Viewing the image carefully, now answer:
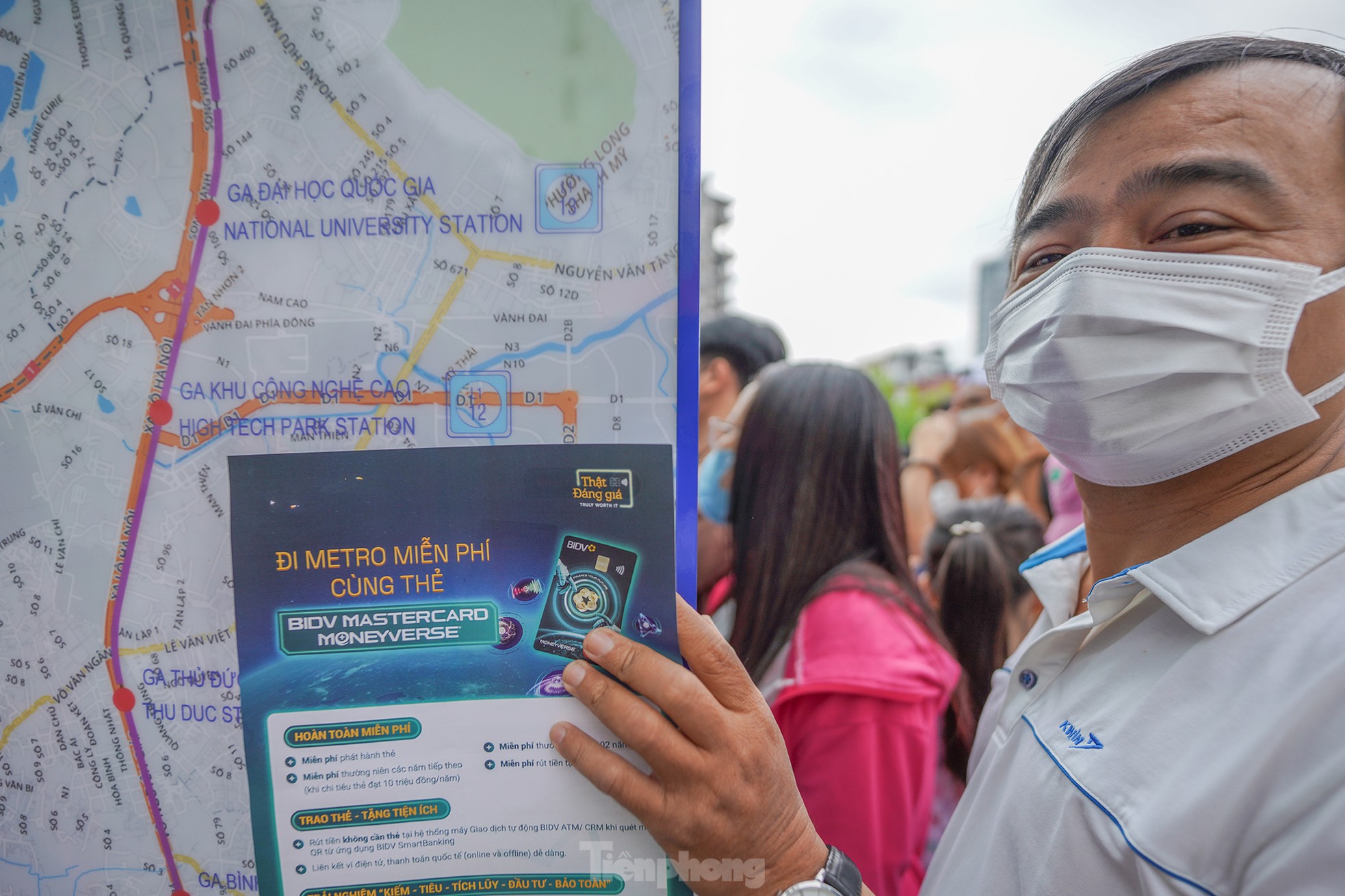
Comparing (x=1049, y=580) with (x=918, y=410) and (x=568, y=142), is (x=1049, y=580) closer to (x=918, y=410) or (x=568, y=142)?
(x=568, y=142)

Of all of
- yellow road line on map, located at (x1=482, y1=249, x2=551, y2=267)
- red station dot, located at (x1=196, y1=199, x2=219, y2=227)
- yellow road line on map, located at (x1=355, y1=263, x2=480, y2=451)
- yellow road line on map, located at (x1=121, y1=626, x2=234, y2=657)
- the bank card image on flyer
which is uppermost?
red station dot, located at (x1=196, y1=199, x2=219, y2=227)

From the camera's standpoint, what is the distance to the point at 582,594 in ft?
3.11

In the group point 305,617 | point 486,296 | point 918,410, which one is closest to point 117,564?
point 305,617

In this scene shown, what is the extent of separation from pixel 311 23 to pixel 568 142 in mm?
383

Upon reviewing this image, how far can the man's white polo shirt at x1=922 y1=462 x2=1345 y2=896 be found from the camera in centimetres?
77

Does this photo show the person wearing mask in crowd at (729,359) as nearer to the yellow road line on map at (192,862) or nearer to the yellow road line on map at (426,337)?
the yellow road line on map at (426,337)

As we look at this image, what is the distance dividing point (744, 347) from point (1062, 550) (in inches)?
87.3

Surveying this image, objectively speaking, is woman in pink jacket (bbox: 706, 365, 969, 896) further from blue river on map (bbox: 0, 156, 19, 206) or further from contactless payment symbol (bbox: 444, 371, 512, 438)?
blue river on map (bbox: 0, 156, 19, 206)

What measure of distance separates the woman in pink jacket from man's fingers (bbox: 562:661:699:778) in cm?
88

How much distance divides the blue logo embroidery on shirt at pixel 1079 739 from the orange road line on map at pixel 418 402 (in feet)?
2.77

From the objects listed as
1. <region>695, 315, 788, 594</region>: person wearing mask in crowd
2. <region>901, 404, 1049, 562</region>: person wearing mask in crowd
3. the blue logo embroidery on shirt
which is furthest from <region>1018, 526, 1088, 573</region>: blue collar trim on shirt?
<region>901, 404, 1049, 562</region>: person wearing mask in crowd

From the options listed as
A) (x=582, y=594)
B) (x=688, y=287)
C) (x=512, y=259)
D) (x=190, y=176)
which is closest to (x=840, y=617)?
(x=582, y=594)

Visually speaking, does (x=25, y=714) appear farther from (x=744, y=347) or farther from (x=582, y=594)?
(x=744, y=347)

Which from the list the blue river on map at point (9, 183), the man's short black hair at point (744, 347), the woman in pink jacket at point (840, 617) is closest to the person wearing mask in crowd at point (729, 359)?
the man's short black hair at point (744, 347)
